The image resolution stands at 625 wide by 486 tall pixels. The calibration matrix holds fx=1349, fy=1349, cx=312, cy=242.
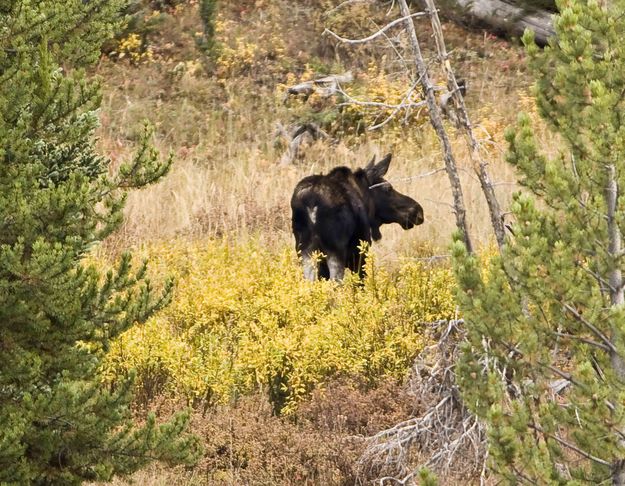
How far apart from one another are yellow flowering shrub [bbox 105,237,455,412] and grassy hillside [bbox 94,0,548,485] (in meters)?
0.02

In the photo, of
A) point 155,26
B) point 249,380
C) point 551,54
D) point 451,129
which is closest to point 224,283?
point 249,380

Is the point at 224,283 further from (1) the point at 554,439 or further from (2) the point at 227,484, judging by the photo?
(1) the point at 554,439

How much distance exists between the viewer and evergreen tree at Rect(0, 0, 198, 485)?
6.57 m

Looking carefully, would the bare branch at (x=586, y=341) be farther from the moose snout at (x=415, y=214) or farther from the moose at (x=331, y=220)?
the moose snout at (x=415, y=214)

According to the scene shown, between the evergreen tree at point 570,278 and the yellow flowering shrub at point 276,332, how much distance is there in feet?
13.8

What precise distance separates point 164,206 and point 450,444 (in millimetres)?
7885

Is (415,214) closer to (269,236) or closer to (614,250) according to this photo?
(269,236)

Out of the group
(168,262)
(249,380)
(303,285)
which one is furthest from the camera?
(168,262)

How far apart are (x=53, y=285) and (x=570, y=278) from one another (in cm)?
249

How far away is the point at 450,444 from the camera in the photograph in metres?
8.42

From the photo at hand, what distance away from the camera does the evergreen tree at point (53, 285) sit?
657 centimetres

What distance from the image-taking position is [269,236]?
14633 millimetres

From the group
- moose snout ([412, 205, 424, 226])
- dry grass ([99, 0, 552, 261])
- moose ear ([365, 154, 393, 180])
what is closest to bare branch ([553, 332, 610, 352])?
dry grass ([99, 0, 552, 261])

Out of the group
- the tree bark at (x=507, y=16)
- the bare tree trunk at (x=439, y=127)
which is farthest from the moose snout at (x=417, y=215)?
the tree bark at (x=507, y=16)
